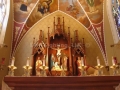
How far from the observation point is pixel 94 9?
12.4 m

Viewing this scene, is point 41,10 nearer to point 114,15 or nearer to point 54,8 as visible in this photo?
point 54,8

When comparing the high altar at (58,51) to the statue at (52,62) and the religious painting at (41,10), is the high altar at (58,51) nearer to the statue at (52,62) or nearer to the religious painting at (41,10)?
the statue at (52,62)

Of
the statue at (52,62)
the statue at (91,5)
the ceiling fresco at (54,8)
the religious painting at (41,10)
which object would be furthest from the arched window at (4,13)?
the statue at (91,5)

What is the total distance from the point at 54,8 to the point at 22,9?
2130 mm

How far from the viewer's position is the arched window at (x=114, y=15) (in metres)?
10.6

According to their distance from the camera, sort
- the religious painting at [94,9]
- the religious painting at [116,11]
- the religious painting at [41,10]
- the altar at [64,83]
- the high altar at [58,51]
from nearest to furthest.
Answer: the altar at [64,83] → the religious painting at [116,11] → the high altar at [58,51] → the religious painting at [94,9] → the religious painting at [41,10]

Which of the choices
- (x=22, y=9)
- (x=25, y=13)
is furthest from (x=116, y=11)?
(x=22, y=9)

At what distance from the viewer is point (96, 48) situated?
12398mm

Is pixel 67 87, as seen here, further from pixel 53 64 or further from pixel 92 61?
pixel 92 61

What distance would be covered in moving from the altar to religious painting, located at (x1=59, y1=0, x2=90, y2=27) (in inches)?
271

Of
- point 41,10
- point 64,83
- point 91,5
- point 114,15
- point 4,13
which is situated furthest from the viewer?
point 41,10

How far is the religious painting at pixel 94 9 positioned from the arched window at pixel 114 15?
2.36 ft

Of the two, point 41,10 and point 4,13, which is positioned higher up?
point 41,10

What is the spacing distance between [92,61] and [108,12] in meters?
3.18
